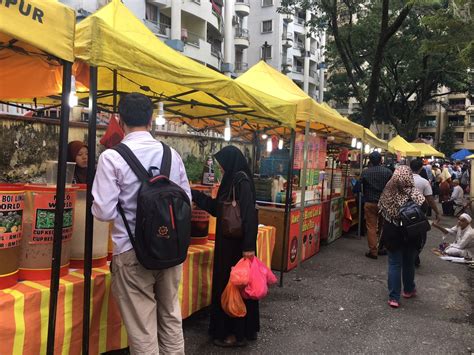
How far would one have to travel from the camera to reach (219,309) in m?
3.61

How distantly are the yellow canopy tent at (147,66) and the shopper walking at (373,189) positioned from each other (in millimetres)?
2808

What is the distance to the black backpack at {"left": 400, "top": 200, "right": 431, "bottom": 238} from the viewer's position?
460 cm

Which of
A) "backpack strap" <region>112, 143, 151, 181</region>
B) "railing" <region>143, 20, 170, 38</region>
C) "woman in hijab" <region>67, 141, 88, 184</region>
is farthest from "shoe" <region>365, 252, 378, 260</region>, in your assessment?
"railing" <region>143, 20, 170, 38</region>

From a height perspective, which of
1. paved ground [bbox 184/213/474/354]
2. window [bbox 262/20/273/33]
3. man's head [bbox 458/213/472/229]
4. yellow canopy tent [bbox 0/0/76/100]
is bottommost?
paved ground [bbox 184/213/474/354]

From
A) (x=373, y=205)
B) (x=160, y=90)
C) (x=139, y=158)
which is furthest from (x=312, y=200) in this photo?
(x=139, y=158)

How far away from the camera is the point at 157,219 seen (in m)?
2.23

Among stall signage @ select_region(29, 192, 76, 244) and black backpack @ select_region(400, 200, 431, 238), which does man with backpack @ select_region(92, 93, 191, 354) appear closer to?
stall signage @ select_region(29, 192, 76, 244)

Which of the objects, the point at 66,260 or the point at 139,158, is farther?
the point at 66,260

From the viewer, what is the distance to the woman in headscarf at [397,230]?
187 inches

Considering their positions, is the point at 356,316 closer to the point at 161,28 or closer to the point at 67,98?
the point at 67,98

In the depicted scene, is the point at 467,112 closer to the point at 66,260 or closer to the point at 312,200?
the point at 312,200

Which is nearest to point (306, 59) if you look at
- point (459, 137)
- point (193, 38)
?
point (193, 38)

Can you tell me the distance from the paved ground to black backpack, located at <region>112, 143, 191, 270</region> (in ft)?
5.32

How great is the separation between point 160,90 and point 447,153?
57923 mm
